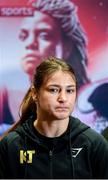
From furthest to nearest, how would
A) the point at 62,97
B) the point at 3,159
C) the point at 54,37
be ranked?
the point at 54,37 < the point at 3,159 < the point at 62,97

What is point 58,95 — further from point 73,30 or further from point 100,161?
point 73,30

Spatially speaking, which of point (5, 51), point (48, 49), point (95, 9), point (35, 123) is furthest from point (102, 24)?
point (35, 123)

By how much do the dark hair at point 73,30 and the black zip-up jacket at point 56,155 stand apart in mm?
1361

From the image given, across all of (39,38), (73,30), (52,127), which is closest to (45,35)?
(39,38)

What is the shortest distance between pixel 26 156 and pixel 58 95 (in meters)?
0.22

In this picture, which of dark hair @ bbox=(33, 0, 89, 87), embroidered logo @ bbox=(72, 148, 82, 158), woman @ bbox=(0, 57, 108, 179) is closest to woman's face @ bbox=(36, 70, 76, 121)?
woman @ bbox=(0, 57, 108, 179)

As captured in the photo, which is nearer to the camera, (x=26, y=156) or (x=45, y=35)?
(x=26, y=156)

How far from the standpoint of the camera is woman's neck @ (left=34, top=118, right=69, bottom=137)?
1.18 m

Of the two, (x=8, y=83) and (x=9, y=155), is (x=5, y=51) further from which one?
(x=9, y=155)

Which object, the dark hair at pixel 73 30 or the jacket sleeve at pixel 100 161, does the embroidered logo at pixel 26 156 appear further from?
the dark hair at pixel 73 30

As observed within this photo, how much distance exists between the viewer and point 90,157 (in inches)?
46.7

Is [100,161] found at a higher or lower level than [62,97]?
lower

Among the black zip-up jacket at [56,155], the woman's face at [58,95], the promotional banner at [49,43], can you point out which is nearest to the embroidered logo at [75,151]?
the black zip-up jacket at [56,155]

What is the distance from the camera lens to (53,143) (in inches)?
46.7
